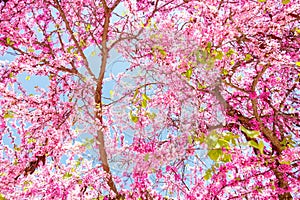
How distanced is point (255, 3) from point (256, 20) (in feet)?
0.65

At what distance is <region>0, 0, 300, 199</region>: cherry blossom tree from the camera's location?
3289 millimetres

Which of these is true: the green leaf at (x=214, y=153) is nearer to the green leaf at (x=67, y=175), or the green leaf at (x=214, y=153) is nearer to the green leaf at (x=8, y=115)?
the green leaf at (x=67, y=175)

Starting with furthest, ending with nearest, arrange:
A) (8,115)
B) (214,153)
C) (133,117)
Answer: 1. (8,115)
2. (133,117)
3. (214,153)

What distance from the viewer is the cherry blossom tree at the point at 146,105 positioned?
10.8 feet

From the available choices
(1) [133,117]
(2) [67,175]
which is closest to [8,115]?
(2) [67,175]

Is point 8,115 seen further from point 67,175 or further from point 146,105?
point 146,105

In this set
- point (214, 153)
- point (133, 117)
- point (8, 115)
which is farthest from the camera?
point (8, 115)

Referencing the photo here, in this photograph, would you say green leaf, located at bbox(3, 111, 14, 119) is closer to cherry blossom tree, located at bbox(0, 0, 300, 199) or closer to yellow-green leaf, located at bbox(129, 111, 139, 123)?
cherry blossom tree, located at bbox(0, 0, 300, 199)

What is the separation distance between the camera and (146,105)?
3.59m

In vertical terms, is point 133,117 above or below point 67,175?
above

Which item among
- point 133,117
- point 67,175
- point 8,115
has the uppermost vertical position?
point 8,115

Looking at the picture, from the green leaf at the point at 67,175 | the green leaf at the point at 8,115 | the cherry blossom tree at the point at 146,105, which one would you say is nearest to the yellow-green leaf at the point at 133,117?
the cherry blossom tree at the point at 146,105

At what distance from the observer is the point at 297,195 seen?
16.8ft

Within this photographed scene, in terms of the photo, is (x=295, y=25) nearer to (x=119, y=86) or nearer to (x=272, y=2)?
(x=272, y=2)
